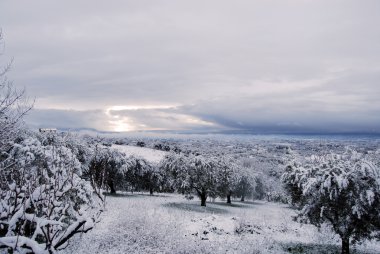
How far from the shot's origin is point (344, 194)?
20000 mm

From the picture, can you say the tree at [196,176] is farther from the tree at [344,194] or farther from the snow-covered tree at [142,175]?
the tree at [344,194]

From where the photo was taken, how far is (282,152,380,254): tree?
19.2 meters

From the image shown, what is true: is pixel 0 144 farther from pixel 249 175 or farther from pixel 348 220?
pixel 249 175

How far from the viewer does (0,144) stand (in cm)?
1546

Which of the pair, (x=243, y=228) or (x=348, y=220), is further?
(x=243, y=228)

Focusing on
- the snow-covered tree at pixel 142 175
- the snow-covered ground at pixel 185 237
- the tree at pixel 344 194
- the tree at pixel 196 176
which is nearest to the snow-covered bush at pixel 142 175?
the snow-covered tree at pixel 142 175

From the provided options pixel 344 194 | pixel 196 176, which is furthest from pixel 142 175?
pixel 344 194

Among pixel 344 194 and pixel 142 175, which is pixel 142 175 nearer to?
pixel 142 175

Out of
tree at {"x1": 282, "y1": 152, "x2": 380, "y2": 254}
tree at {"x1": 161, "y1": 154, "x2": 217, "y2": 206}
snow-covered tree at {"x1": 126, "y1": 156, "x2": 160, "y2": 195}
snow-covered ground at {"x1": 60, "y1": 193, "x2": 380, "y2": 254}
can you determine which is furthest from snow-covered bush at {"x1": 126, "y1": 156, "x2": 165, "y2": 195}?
tree at {"x1": 282, "y1": 152, "x2": 380, "y2": 254}

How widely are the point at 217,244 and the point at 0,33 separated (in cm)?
1766

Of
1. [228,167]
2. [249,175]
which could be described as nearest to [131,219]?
[228,167]

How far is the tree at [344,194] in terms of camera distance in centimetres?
1919

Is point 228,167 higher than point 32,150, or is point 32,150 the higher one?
point 32,150

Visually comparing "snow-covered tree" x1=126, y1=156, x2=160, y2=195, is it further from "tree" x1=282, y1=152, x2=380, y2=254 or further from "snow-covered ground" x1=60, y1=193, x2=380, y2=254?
"tree" x1=282, y1=152, x2=380, y2=254
